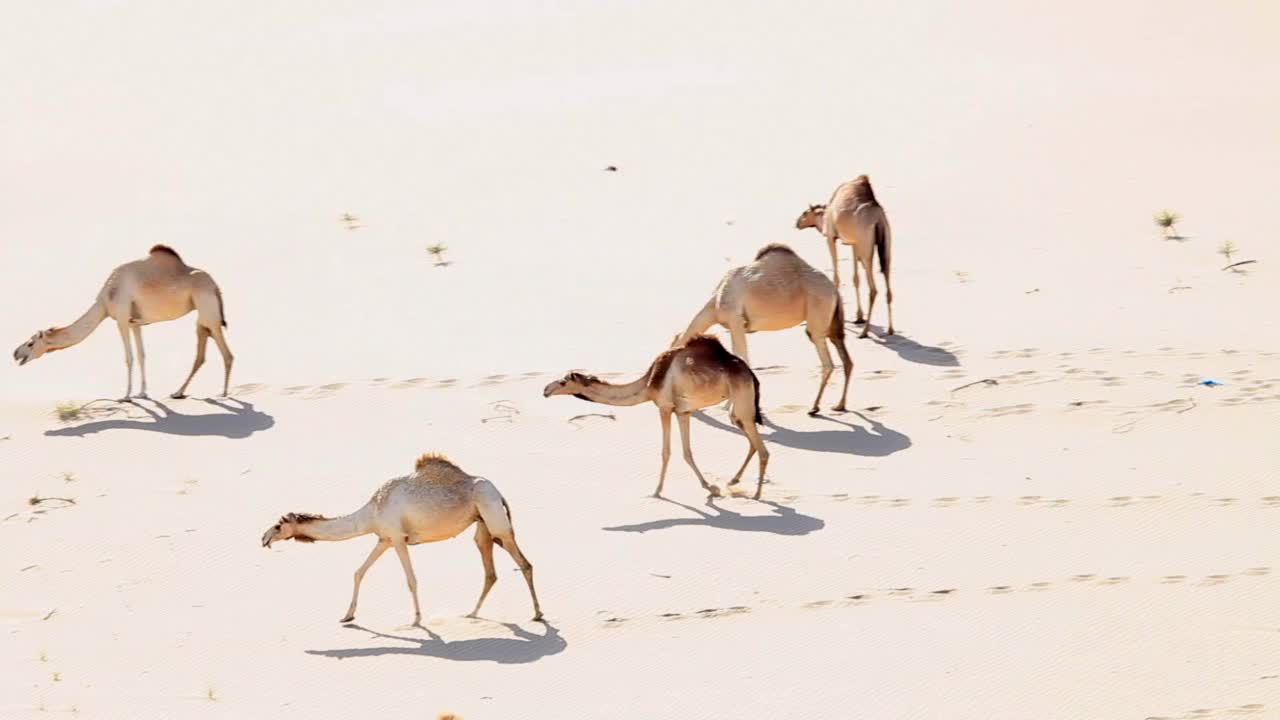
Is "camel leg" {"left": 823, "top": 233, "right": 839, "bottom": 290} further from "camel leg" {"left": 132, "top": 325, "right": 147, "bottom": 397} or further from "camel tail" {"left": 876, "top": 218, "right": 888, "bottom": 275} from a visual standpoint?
"camel leg" {"left": 132, "top": 325, "right": 147, "bottom": 397}

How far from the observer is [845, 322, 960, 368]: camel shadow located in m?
17.0

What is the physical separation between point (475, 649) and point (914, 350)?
22.8 feet

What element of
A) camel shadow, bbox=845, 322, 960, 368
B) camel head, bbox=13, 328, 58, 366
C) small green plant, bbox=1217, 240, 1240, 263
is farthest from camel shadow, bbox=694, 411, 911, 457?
small green plant, bbox=1217, 240, 1240, 263

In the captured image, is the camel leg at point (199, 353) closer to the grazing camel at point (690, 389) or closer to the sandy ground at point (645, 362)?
the sandy ground at point (645, 362)

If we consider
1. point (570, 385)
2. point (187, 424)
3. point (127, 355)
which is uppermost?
point (127, 355)

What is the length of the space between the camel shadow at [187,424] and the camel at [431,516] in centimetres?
383

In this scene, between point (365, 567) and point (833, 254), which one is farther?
point (833, 254)

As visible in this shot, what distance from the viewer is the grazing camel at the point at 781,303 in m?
15.5

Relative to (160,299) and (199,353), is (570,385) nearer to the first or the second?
(199,353)

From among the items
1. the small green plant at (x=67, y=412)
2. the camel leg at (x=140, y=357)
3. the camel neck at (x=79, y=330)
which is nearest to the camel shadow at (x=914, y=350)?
the camel leg at (x=140, y=357)

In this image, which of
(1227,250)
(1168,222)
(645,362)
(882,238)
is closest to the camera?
(645,362)

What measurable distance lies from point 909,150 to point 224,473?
35.9 ft

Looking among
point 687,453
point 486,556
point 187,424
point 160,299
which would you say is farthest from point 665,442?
point 160,299

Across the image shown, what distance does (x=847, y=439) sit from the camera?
598 inches
